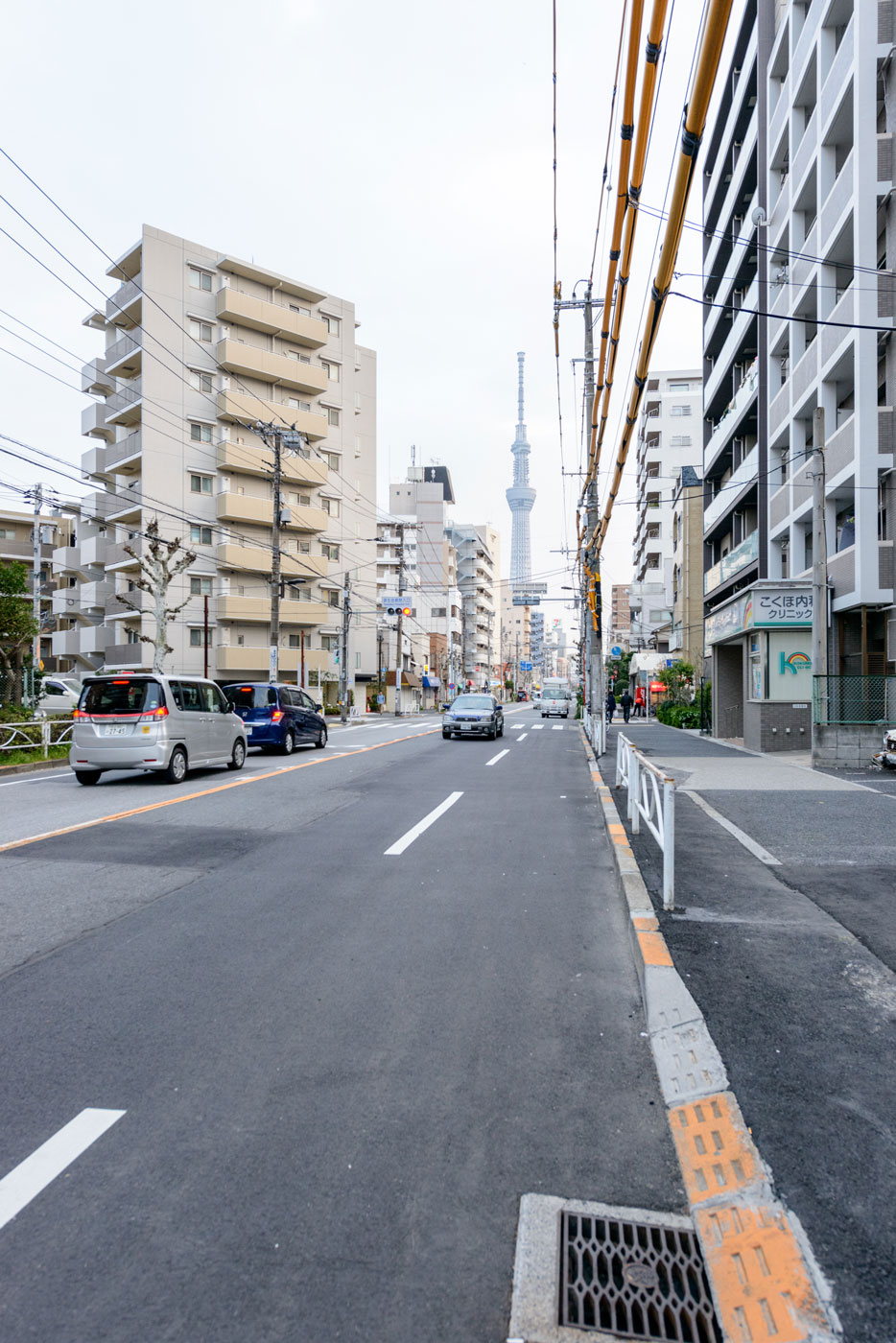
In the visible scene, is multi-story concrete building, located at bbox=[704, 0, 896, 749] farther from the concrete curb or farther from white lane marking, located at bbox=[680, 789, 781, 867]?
the concrete curb

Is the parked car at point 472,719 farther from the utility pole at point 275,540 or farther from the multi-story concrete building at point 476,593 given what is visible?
the multi-story concrete building at point 476,593

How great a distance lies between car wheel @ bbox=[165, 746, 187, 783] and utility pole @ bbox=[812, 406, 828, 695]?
1315cm

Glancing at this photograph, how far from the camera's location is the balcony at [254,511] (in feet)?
143

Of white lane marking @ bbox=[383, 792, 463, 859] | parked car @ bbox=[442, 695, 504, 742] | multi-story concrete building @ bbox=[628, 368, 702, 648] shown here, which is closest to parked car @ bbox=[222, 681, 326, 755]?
parked car @ bbox=[442, 695, 504, 742]

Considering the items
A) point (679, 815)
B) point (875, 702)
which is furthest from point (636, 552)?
point (679, 815)

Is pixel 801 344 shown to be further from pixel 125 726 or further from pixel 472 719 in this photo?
pixel 125 726

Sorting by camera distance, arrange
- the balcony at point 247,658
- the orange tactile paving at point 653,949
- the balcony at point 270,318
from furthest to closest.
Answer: the balcony at point 247,658
the balcony at point 270,318
the orange tactile paving at point 653,949

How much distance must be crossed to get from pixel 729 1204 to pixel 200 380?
1843 inches

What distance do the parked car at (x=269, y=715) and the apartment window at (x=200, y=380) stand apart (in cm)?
2821

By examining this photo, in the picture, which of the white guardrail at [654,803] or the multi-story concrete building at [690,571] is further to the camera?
the multi-story concrete building at [690,571]

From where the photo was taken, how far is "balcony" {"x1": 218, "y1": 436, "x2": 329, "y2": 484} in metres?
43.8

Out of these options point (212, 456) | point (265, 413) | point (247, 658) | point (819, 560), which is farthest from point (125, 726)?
point (265, 413)

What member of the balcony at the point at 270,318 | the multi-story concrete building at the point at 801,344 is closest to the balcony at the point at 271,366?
the balcony at the point at 270,318

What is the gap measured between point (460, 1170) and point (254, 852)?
5700 millimetres
